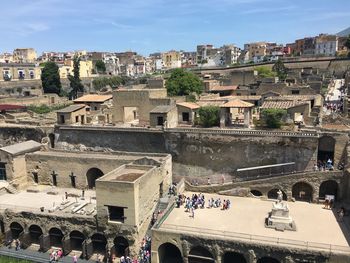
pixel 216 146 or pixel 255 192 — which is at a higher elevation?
pixel 216 146

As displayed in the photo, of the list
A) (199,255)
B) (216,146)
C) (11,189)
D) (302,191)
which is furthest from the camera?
(216,146)

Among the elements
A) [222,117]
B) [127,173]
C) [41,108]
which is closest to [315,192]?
[222,117]

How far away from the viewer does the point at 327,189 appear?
2727cm

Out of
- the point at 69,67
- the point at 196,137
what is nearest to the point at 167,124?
the point at 196,137

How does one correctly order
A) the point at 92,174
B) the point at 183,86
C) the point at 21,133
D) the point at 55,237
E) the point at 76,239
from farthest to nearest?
the point at 183,86 → the point at 21,133 → the point at 92,174 → the point at 55,237 → the point at 76,239

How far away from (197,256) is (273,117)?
1516 centimetres

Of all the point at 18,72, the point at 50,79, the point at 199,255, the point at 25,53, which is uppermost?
the point at 25,53

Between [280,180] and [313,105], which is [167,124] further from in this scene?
[313,105]

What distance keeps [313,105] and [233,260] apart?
72.9 feet

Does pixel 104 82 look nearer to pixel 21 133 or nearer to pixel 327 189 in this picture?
pixel 21 133

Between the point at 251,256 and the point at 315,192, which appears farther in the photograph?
the point at 315,192

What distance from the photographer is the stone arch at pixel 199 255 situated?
71.1 ft

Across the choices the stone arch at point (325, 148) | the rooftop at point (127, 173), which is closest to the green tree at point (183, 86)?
the stone arch at point (325, 148)

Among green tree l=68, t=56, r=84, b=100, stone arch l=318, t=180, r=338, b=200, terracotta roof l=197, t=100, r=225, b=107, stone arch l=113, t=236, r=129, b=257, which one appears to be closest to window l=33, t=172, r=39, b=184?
stone arch l=113, t=236, r=129, b=257
